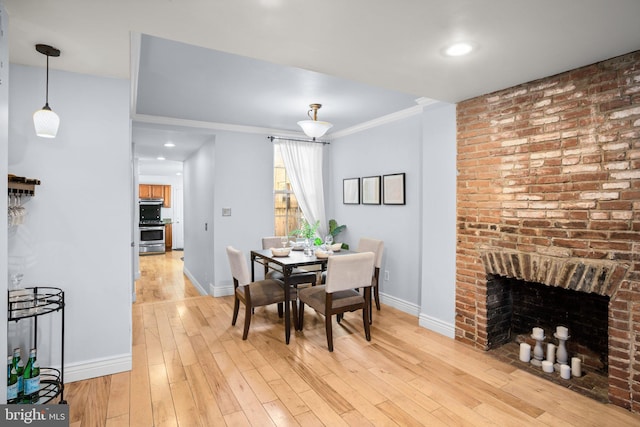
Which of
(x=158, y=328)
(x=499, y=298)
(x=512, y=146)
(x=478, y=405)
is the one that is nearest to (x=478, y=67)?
(x=512, y=146)

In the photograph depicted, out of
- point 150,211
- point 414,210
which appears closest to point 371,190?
point 414,210

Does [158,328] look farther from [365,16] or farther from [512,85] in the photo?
[512,85]

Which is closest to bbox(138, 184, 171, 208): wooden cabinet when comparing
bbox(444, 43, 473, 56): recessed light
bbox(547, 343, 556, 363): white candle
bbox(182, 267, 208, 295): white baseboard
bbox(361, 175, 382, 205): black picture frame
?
bbox(182, 267, 208, 295): white baseboard

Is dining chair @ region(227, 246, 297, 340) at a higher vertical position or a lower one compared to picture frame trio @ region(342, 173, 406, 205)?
lower

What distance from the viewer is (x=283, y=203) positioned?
550 centimetres

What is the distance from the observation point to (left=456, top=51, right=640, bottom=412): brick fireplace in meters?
2.15

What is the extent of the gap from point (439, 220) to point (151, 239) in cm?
850

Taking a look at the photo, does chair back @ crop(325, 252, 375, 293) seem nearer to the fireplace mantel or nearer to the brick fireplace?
the brick fireplace

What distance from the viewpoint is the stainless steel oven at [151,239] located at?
9.45 metres

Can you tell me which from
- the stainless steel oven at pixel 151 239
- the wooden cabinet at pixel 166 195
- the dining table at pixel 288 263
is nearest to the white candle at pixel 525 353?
the dining table at pixel 288 263

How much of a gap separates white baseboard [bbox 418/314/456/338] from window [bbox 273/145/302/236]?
2616 mm

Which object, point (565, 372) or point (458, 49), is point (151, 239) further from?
point (565, 372)

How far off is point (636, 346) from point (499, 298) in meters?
1.08

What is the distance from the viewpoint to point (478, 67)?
93.9 inches
